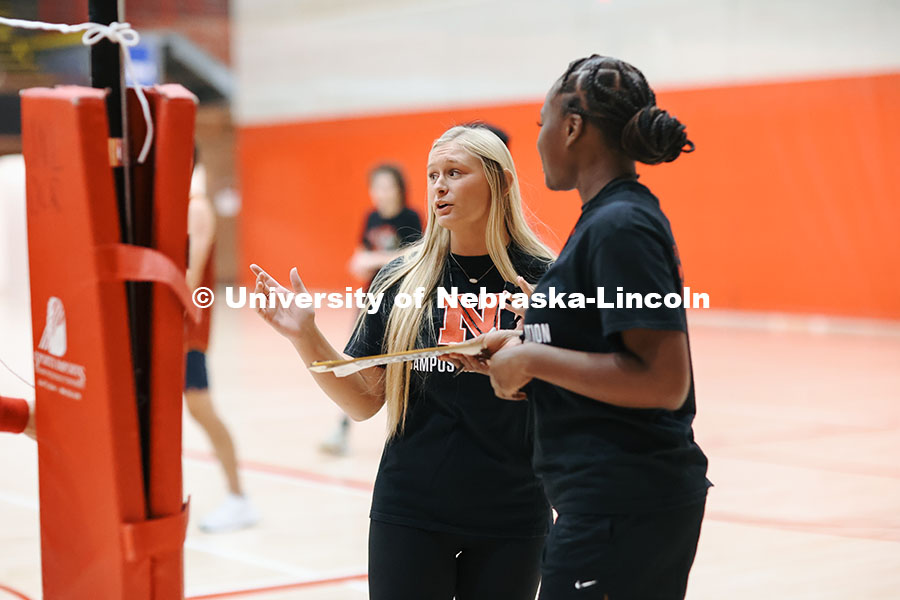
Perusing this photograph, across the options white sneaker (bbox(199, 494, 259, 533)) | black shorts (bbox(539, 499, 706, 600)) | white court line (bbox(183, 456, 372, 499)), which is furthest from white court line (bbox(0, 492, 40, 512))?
black shorts (bbox(539, 499, 706, 600))

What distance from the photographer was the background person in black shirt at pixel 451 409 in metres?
2.21

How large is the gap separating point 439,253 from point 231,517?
270 cm

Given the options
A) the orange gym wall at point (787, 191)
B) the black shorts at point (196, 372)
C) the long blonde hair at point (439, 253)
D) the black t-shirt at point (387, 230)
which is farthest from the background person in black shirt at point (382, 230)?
the orange gym wall at point (787, 191)

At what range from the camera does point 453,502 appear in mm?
2209

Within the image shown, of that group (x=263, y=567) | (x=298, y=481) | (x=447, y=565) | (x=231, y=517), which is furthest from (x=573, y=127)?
(x=298, y=481)

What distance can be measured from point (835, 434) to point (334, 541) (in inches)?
142

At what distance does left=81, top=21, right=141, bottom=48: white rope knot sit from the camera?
1.68m

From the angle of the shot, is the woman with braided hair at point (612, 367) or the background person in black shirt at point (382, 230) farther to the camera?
the background person in black shirt at point (382, 230)

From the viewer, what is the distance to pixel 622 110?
Result: 1.72 metres

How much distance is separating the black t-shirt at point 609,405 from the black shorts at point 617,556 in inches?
0.9

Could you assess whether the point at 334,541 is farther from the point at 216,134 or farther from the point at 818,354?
the point at 216,134

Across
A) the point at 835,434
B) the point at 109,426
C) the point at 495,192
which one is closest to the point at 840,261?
the point at 835,434

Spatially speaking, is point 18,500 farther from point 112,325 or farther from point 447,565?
point 112,325

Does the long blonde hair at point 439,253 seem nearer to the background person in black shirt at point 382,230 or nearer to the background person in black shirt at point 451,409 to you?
the background person in black shirt at point 451,409
